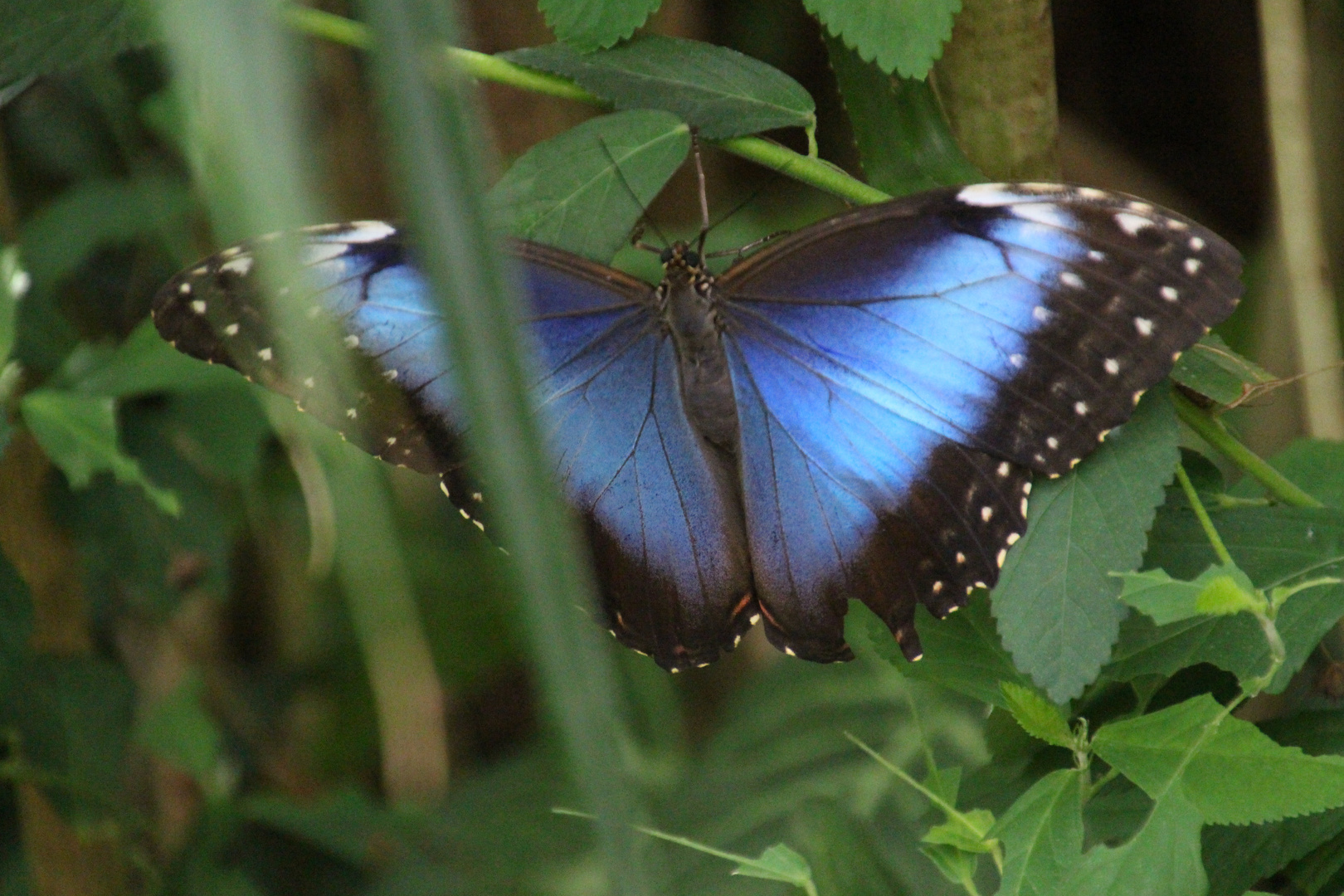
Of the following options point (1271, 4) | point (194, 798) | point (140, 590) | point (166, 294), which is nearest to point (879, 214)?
point (1271, 4)

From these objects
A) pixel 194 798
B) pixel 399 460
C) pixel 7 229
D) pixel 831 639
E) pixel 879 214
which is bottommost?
pixel 194 798

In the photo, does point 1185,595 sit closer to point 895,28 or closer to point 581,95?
point 895,28

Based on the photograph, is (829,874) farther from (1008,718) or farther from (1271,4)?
(1271,4)

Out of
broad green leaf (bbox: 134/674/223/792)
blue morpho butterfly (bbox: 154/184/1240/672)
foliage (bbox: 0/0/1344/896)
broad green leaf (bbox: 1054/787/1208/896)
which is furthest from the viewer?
broad green leaf (bbox: 134/674/223/792)

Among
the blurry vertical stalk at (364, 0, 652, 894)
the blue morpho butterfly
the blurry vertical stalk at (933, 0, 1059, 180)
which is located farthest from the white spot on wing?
the blurry vertical stalk at (364, 0, 652, 894)

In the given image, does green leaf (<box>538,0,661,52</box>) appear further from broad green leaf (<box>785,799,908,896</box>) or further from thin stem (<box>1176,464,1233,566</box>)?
broad green leaf (<box>785,799,908,896</box>)

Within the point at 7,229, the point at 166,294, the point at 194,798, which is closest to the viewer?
the point at 166,294

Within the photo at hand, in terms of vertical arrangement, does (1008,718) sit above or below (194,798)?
above
